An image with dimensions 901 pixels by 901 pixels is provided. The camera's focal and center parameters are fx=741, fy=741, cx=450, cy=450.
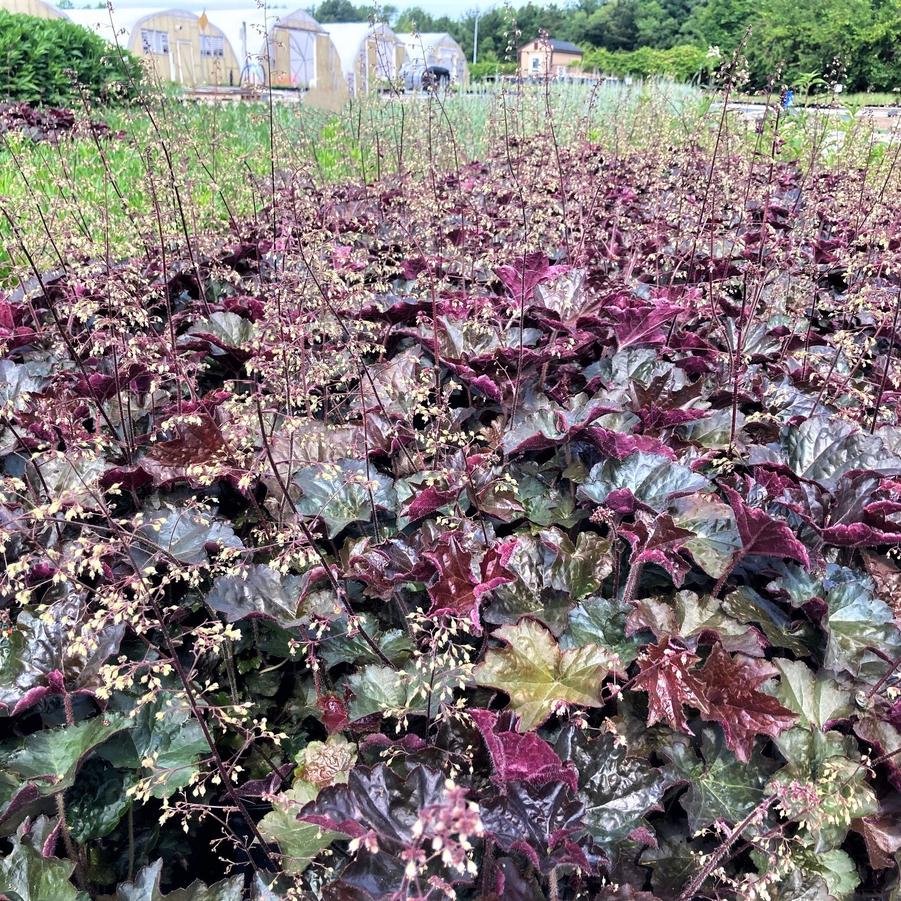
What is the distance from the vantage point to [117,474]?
1.80 metres

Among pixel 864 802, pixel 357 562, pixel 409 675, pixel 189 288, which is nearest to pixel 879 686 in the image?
pixel 864 802

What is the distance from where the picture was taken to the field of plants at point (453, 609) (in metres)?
1.23

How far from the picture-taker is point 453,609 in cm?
145

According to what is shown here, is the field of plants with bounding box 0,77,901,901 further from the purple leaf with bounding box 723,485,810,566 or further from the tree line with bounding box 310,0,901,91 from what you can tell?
the tree line with bounding box 310,0,901,91

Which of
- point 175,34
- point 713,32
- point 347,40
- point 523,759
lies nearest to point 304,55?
point 175,34

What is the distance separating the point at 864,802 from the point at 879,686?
230 millimetres

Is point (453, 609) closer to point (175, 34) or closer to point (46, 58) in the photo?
point (46, 58)

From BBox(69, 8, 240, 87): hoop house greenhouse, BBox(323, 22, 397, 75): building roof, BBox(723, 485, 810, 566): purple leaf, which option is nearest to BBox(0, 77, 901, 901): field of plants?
BBox(723, 485, 810, 566): purple leaf

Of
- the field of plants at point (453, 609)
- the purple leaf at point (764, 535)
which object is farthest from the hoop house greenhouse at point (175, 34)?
the purple leaf at point (764, 535)

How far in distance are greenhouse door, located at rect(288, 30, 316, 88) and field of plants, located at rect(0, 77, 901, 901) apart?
21816 millimetres

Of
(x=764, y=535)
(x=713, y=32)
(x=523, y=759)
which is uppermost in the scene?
(x=713, y=32)

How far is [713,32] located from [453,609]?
5531 cm

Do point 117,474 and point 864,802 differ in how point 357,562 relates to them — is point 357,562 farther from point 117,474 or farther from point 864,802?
point 864,802

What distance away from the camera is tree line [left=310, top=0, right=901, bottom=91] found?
12.6 feet
